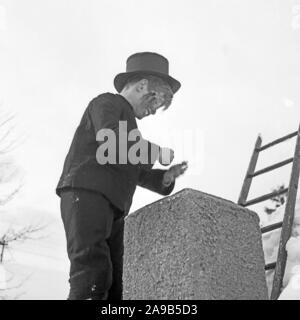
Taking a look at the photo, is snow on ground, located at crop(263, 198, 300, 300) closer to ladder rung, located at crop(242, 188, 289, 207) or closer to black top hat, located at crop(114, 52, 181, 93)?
ladder rung, located at crop(242, 188, 289, 207)

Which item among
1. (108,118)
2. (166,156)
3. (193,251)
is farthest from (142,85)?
(193,251)

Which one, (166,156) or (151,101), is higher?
(151,101)

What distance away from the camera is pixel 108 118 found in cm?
202

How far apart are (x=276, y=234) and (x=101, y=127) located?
2793 mm

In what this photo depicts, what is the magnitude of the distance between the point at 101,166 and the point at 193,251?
0.70 metres

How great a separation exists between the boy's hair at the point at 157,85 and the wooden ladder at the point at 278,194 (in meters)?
1.43

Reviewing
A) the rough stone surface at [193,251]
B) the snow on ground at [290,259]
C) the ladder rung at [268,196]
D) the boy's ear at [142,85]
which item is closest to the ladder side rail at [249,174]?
the ladder rung at [268,196]

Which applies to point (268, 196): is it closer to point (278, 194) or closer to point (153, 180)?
point (278, 194)

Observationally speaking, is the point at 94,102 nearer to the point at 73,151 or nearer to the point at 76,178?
the point at 73,151

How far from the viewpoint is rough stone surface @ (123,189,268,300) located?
1.47 metres

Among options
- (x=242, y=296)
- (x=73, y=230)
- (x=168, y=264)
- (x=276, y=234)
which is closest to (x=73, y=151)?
(x=73, y=230)

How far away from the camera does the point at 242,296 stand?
5.03ft

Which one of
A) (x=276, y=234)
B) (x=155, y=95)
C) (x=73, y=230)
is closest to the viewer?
(x=73, y=230)

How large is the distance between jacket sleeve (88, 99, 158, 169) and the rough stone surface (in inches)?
13.7
